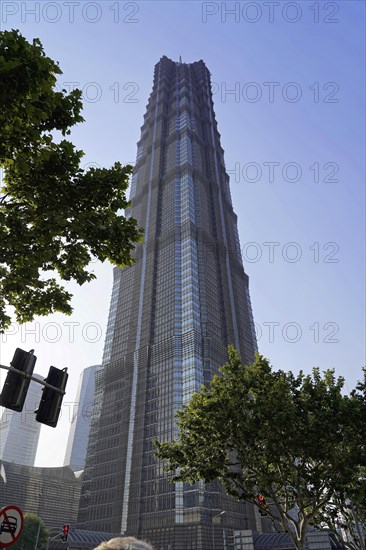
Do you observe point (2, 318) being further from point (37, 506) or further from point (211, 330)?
point (37, 506)

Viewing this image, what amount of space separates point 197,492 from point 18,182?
84669mm

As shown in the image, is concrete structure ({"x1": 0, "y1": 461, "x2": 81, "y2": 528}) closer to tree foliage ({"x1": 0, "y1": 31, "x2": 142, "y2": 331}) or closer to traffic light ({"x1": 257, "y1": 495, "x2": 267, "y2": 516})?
traffic light ({"x1": 257, "y1": 495, "x2": 267, "y2": 516})

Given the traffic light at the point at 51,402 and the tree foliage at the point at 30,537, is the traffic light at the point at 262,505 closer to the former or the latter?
the traffic light at the point at 51,402

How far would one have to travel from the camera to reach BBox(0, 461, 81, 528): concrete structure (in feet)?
351

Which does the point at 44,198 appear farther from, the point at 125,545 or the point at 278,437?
the point at 278,437

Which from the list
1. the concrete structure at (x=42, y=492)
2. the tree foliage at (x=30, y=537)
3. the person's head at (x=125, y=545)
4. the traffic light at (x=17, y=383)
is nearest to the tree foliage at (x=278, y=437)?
the traffic light at (x=17, y=383)

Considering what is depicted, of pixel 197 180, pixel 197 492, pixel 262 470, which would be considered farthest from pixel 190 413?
pixel 197 180

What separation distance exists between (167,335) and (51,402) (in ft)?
325

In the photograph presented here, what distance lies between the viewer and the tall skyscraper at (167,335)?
84875mm

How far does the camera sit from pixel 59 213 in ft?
36.7

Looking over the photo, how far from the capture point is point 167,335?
107125 mm

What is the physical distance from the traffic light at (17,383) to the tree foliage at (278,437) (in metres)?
13.9

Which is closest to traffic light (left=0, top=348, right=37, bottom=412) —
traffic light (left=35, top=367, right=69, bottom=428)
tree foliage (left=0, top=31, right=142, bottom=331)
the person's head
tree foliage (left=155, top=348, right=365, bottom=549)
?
traffic light (left=35, top=367, right=69, bottom=428)

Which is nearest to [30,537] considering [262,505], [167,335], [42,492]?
[42,492]
